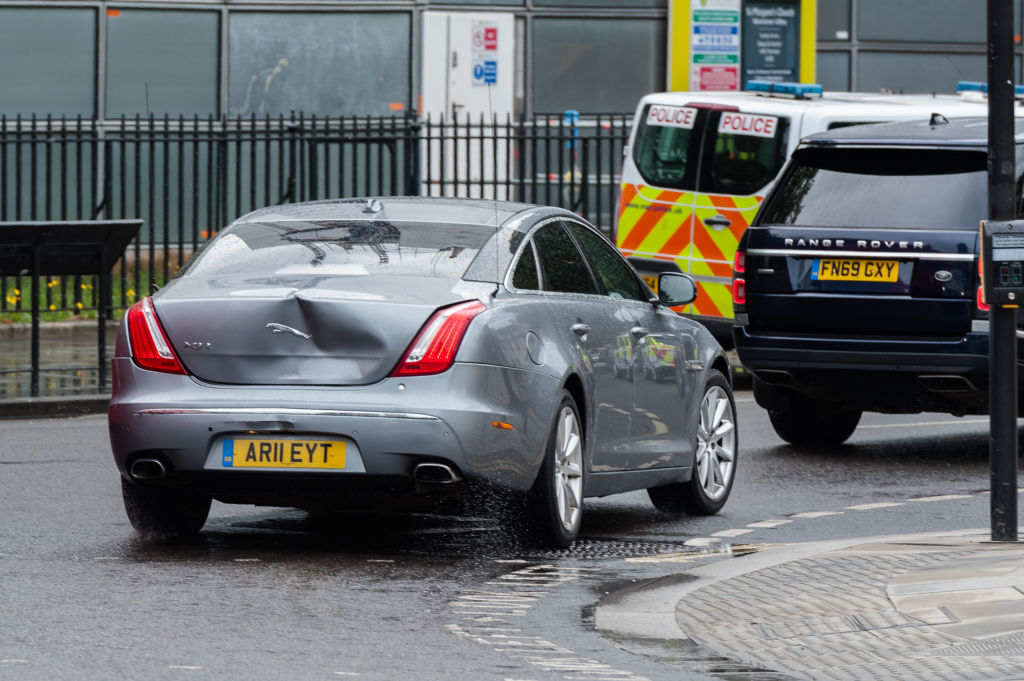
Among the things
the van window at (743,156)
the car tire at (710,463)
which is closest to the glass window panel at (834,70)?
the van window at (743,156)

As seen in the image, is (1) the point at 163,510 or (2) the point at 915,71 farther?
(2) the point at 915,71

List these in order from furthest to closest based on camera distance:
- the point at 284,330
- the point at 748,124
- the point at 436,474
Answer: the point at 748,124 < the point at 284,330 < the point at 436,474

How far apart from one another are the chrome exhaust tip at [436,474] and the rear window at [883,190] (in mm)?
4434

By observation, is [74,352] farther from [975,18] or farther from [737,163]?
[975,18]

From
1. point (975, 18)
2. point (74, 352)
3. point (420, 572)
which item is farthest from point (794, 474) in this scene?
point (975, 18)

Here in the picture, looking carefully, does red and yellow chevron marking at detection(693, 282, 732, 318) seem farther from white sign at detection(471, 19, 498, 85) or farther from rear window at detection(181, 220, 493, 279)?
rear window at detection(181, 220, 493, 279)

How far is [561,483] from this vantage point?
8.52 metres

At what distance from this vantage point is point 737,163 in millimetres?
15766

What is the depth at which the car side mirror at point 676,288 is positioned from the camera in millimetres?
9758

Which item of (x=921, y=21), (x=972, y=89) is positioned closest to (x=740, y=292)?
(x=972, y=89)

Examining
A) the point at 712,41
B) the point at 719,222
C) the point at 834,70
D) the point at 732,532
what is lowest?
the point at 732,532

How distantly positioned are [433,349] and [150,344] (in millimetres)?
1138

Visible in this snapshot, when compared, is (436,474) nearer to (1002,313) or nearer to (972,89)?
(1002,313)

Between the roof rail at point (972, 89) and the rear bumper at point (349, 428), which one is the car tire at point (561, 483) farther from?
the roof rail at point (972, 89)
